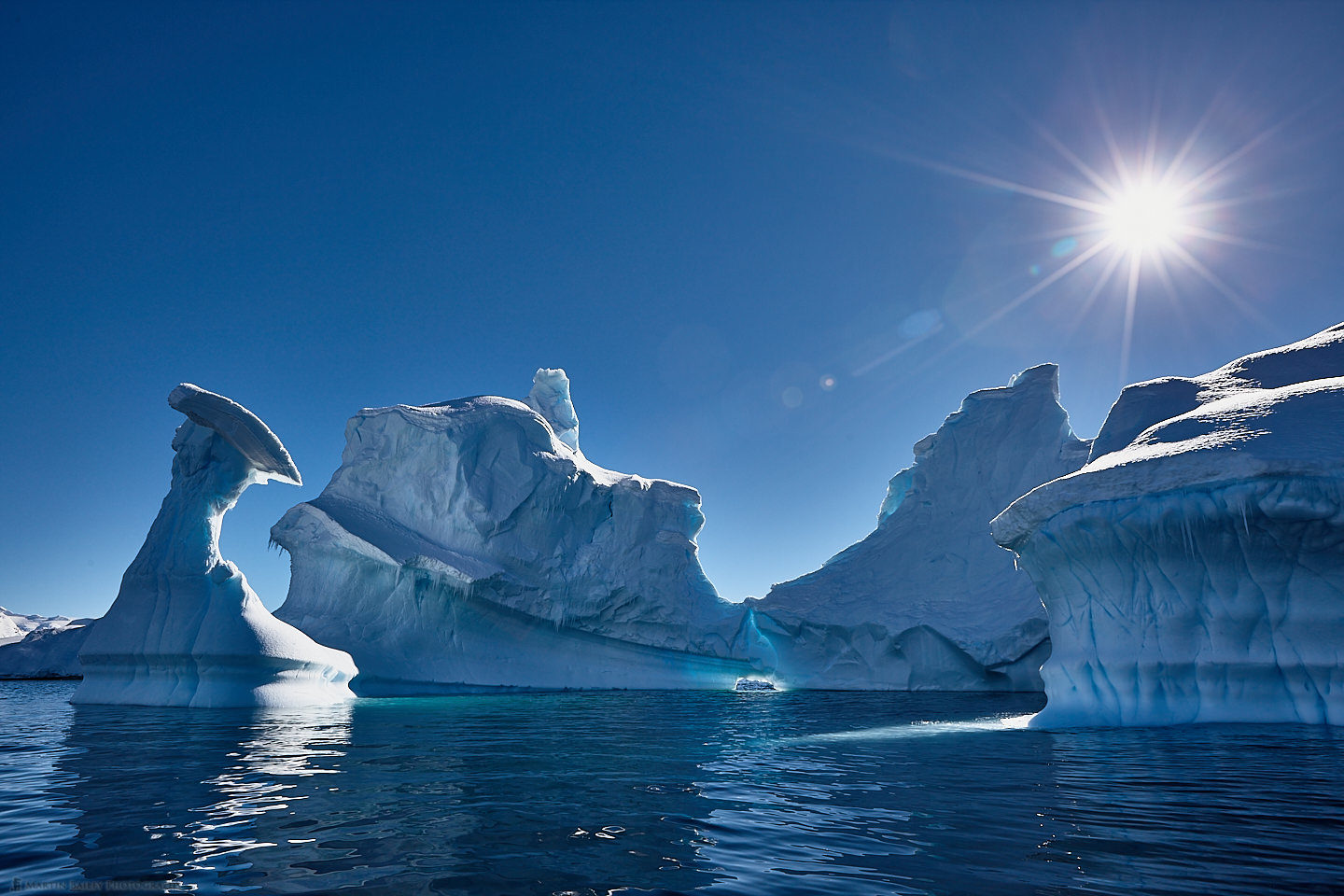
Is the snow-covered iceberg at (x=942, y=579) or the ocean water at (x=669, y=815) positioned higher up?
the snow-covered iceberg at (x=942, y=579)

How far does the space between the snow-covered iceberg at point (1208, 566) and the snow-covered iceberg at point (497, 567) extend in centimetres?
1990

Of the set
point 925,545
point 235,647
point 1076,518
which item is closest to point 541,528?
point 235,647

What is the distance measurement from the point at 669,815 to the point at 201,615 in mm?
17298

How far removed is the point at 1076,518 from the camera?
45.9 ft

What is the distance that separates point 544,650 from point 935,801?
2753 centimetres

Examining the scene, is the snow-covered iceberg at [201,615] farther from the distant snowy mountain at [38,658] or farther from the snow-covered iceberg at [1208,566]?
the distant snowy mountain at [38,658]

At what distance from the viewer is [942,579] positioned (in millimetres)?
31203

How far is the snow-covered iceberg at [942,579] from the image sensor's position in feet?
95.5

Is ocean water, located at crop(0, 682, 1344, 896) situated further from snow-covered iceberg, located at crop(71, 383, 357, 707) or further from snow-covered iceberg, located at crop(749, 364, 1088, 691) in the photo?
snow-covered iceberg, located at crop(749, 364, 1088, 691)

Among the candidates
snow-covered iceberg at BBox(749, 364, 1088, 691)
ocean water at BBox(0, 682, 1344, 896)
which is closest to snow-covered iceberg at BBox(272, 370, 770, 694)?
snow-covered iceberg at BBox(749, 364, 1088, 691)

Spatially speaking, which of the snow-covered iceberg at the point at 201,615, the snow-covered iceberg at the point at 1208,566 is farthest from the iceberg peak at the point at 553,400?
the snow-covered iceberg at the point at 1208,566

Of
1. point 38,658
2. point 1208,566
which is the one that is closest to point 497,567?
point 1208,566

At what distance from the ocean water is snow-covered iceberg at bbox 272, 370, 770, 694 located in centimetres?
1815

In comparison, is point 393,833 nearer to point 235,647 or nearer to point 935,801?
point 935,801
